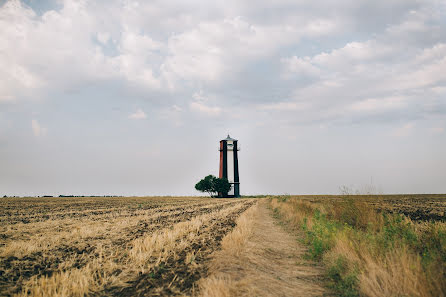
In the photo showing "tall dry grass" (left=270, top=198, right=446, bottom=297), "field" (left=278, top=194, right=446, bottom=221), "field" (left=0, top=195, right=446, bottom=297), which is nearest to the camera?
"tall dry grass" (left=270, top=198, right=446, bottom=297)

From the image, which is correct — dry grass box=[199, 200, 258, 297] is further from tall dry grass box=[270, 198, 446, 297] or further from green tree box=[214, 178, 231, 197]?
green tree box=[214, 178, 231, 197]

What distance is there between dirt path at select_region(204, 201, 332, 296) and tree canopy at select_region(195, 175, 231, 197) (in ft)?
237

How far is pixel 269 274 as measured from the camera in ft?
20.6

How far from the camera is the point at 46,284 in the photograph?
5293 millimetres

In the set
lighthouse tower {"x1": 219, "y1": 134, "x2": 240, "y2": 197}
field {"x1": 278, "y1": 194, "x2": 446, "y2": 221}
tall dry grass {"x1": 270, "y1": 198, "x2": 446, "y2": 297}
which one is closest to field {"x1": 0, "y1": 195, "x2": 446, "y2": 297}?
tall dry grass {"x1": 270, "y1": 198, "x2": 446, "y2": 297}

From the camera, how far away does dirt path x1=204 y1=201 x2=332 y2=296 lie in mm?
5160

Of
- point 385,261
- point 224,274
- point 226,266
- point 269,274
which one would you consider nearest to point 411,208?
point 385,261

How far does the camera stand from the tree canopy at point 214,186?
80.9 metres

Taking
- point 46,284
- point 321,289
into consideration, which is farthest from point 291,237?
point 46,284

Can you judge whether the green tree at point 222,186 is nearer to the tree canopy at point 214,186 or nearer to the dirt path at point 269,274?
the tree canopy at point 214,186

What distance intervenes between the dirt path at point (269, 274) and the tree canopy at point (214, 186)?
72.2m

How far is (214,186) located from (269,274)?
269 ft

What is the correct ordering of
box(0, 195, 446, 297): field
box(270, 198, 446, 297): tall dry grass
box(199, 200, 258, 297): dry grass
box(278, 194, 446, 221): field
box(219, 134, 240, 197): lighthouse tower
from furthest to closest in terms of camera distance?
box(219, 134, 240, 197): lighthouse tower → box(278, 194, 446, 221): field → box(0, 195, 446, 297): field → box(199, 200, 258, 297): dry grass → box(270, 198, 446, 297): tall dry grass

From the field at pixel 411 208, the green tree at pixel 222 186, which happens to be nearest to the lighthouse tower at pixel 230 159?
the green tree at pixel 222 186
